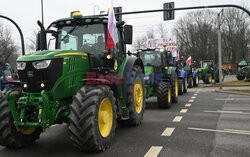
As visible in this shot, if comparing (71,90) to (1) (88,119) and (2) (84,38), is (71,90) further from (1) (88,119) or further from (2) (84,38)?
(2) (84,38)

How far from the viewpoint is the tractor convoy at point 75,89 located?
14.1 ft

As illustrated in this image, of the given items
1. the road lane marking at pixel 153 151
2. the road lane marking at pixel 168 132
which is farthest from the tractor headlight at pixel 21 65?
the road lane marking at pixel 168 132

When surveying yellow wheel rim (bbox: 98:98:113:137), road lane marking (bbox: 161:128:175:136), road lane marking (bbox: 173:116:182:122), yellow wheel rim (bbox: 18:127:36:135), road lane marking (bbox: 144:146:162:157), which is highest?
yellow wheel rim (bbox: 98:98:113:137)

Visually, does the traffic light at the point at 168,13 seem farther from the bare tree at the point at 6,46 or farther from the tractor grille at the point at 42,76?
the bare tree at the point at 6,46

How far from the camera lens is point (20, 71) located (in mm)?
4668

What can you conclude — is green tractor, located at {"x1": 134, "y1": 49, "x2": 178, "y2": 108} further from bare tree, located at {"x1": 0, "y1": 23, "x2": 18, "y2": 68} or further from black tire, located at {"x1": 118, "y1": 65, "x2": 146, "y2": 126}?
bare tree, located at {"x1": 0, "y1": 23, "x2": 18, "y2": 68}

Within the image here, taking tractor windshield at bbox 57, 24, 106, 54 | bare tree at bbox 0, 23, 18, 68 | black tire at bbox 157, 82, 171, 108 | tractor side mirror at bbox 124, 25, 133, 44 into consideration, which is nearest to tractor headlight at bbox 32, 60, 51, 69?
tractor windshield at bbox 57, 24, 106, 54

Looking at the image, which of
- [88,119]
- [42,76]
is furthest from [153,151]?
[42,76]

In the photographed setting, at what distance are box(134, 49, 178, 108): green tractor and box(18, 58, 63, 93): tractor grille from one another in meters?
5.31

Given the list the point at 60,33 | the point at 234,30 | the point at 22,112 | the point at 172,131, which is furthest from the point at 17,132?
the point at 234,30

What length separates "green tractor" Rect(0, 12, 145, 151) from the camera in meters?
4.28

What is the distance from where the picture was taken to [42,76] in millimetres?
4523

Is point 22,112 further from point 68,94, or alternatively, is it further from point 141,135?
point 141,135

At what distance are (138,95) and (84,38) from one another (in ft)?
7.55
